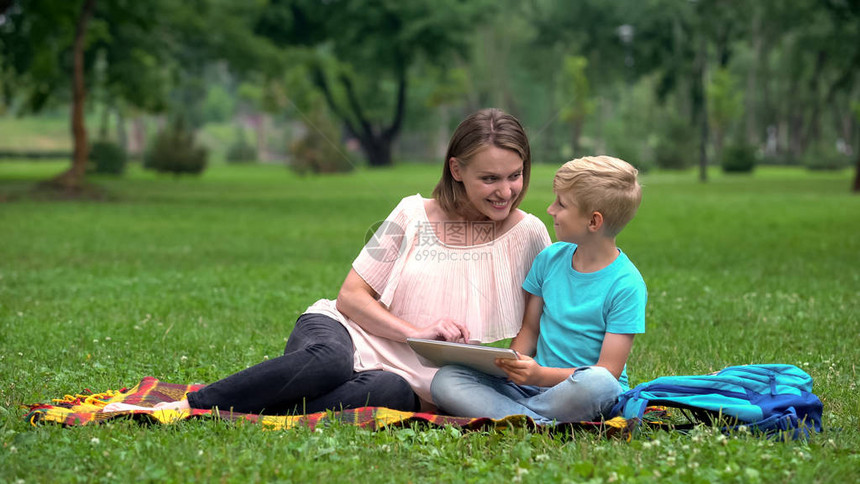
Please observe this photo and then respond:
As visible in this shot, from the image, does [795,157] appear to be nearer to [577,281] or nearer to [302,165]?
[302,165]

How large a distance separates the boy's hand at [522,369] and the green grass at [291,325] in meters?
0.27

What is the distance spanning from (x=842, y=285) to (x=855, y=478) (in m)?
6.88

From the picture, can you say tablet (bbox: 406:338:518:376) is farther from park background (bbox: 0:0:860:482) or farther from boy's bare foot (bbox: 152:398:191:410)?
boy's bare foot (bbox: 152:398:191:410)

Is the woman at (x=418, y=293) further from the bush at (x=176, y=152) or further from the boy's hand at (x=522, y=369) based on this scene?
the bush at (x=176, y=152)

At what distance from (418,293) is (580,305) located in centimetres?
81

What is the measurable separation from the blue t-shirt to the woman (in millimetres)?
199

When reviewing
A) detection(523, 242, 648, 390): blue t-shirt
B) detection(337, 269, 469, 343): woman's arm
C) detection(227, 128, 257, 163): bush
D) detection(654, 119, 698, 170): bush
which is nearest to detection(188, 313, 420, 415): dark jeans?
detection(337, 269, 469, 343): woman's arm

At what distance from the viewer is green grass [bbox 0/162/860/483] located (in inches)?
143

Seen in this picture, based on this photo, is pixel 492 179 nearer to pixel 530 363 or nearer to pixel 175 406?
pixel 530 363

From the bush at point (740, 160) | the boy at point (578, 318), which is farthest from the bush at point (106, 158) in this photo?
the boy at point (578, 318)

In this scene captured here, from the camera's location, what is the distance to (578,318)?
14.5 feet

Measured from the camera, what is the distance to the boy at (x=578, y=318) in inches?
167

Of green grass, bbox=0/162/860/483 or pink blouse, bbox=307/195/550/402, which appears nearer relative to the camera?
green grass, bbox=0/162/860/483

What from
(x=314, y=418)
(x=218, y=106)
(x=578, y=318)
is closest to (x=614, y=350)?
(x=578, y=318)
